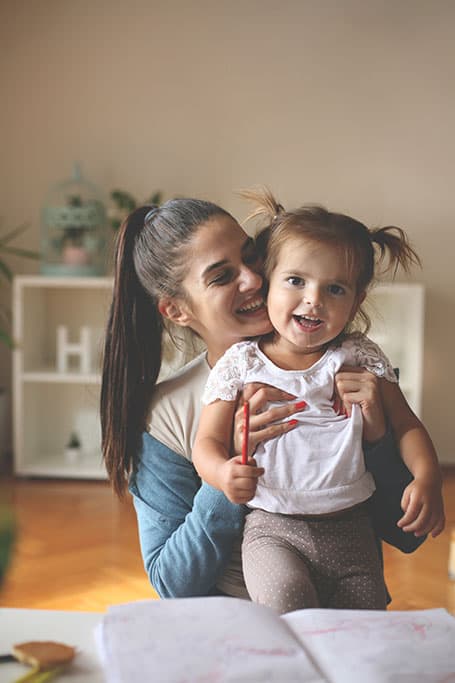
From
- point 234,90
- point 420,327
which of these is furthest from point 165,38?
point 420,327

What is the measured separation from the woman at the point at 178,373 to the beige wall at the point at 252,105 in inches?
121

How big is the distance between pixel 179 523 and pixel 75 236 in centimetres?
301

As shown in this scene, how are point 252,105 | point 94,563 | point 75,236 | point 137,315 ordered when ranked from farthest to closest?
point 252,105 → point 75,236 → point 94,563 → point 137,315

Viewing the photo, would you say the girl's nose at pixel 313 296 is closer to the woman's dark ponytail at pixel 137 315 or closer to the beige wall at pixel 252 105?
the woman's dark ponytail at pixel 137 315

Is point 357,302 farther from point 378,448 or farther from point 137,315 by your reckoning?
point 137,315

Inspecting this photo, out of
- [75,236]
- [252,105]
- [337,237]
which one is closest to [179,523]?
[337,237]

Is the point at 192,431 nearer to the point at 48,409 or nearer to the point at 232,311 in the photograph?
the point at 232,311

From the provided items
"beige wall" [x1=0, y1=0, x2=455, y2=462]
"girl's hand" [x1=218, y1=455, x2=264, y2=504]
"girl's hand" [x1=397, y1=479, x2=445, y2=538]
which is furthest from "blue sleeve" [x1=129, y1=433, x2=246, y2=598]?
"beige wall" [x1=0, y1=0, x2=455, y2=462]

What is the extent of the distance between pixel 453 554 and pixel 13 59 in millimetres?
3318

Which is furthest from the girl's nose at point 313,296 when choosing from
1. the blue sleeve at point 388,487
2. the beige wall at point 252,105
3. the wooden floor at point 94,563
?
the beige wall at point 252,105

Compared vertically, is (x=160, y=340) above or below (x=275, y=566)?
above

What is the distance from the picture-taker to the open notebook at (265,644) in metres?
0.68

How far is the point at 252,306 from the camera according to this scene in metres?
1.26

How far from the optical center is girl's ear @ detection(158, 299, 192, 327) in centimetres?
134
